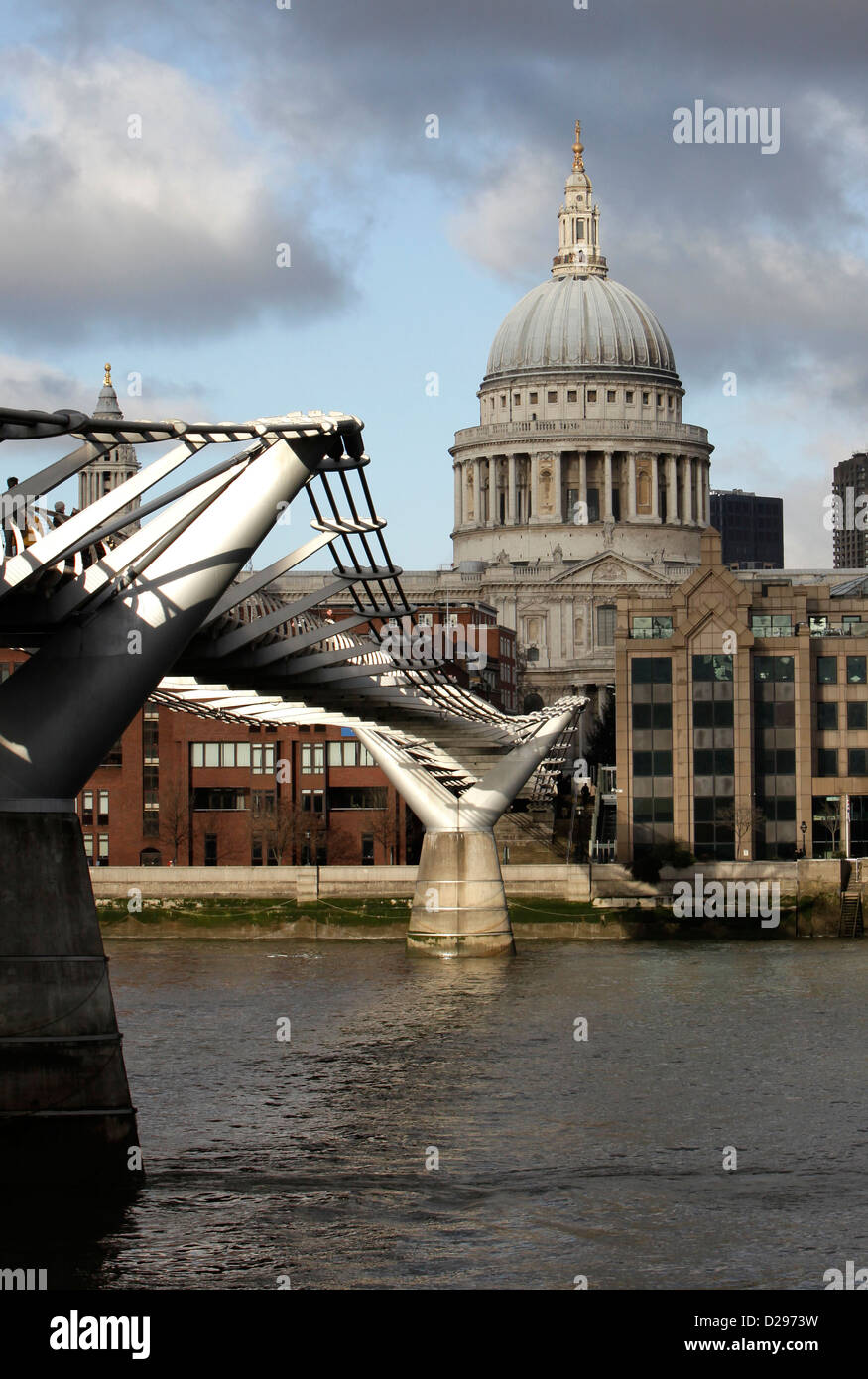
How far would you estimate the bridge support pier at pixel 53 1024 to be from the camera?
2569 cm

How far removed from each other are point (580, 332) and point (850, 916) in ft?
282

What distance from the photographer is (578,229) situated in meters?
152

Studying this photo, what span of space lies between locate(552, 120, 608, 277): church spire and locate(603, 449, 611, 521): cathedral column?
1306 cm

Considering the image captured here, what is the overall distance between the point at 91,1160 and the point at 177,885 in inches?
1579

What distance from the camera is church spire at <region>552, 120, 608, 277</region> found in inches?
5896

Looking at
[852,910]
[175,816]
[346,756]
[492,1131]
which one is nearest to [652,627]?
[852,910]

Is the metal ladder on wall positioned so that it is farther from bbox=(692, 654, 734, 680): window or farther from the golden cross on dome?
the golden cross on dome

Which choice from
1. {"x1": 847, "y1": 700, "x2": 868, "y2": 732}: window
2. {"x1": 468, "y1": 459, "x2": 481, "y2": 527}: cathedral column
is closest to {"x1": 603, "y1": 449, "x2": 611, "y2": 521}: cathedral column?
{"x1": 468, "y1": 459, "x2": 481, "y2": 527}: cathedral column

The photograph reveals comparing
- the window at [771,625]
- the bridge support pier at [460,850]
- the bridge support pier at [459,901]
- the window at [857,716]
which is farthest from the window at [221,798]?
the window at [857,716]

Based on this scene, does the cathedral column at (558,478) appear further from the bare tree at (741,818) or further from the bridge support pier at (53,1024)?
the bridge support pier at (53,1024)

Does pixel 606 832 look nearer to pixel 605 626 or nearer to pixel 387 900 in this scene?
pixel 387 900

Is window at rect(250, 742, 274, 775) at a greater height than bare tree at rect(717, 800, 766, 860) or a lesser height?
greater

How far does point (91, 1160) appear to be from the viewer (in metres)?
26.1

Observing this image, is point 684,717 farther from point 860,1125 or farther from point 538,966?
point 860,1125
